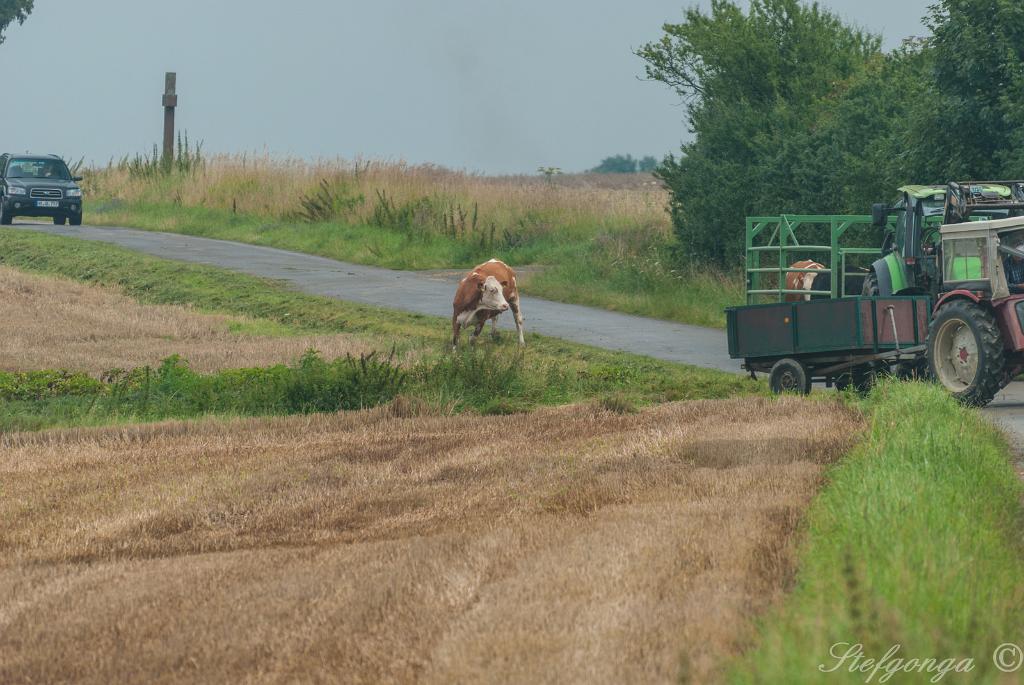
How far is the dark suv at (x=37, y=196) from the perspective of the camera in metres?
47.9

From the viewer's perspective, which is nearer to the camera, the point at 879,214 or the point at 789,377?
the point at 789,377

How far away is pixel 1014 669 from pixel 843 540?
1.76 m

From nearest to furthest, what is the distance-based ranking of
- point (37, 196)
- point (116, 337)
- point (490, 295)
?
point (490, 295) → point (116, 337) → point (37, 196)

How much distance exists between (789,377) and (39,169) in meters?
36.7

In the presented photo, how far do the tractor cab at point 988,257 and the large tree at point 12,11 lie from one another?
72.0m

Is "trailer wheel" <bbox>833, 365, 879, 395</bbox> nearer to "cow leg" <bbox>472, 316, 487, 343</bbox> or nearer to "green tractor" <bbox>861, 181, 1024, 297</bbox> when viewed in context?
"green tractor" <bbox>861, 181, 1024, 297</bbox>

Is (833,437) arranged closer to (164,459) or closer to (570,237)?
(164,459)

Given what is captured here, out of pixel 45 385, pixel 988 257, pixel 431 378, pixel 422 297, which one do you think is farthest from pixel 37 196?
pixel 988 257

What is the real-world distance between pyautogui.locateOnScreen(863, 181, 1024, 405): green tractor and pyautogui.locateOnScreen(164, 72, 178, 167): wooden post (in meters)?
43.2

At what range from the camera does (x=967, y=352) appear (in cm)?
1644

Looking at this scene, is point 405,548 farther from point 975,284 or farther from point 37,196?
point 37,196

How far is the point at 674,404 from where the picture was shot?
15.0m

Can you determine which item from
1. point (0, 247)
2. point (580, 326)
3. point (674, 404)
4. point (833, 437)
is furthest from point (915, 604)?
point (0, 247)

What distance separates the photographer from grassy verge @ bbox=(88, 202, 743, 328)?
2894 centimetres
